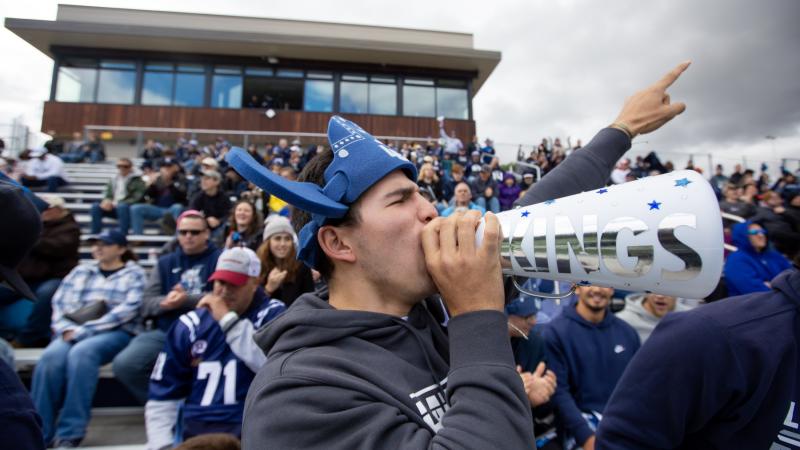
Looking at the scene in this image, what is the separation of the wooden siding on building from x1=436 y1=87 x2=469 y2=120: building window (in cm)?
56

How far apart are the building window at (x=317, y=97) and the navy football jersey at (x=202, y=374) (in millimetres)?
19808

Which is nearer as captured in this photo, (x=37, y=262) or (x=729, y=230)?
(x=37, y=262)

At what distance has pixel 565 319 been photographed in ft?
11.5

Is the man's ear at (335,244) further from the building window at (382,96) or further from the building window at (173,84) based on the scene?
the building window at (173,84)

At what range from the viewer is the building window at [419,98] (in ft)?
72.3

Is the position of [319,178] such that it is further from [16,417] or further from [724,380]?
[724,380]

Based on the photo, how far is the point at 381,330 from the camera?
1.12 meters

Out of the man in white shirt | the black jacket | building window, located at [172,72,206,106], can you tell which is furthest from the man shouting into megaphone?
building window, located at [172,72,206,106]

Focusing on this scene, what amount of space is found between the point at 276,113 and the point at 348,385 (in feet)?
72.4

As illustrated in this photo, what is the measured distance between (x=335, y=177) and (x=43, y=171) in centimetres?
1262

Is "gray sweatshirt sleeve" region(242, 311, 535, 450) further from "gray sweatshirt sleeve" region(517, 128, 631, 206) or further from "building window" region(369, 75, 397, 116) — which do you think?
"building window" region(369, 75, 397, 116)

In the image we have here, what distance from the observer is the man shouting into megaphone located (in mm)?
859

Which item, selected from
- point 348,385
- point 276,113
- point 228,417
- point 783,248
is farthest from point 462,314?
point 276,113

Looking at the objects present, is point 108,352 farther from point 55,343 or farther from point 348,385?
point 348,385
